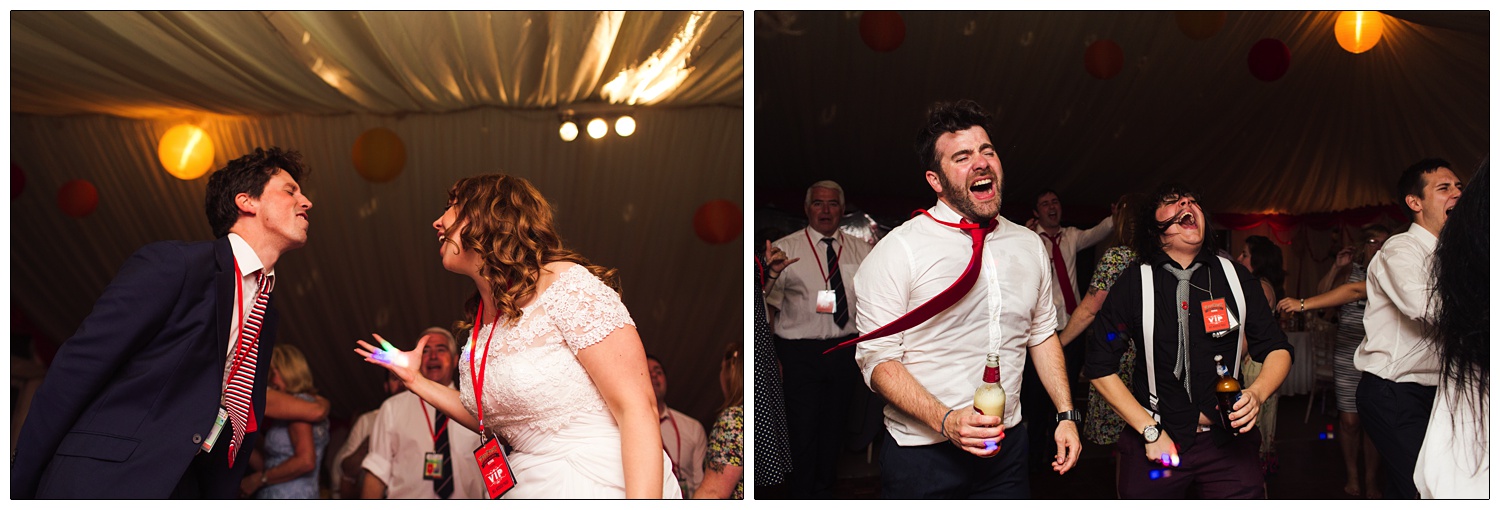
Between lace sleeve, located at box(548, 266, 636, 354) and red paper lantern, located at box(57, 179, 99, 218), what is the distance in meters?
4.67

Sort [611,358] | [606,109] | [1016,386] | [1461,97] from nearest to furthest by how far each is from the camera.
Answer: [611,358] < [1016,386] < [1461,97] < [606,109]

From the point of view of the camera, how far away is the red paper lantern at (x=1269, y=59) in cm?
373

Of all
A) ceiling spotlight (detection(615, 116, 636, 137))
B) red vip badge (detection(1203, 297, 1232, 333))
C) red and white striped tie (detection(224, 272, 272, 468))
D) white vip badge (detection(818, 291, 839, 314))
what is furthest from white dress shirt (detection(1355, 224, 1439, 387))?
ceiling spotlight (detection(615, 116, 636, 137))

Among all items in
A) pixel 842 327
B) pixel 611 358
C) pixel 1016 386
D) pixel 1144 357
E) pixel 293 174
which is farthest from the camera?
pixel 842 327

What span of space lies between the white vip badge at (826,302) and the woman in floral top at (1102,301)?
0.85 m

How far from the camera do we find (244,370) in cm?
A: 236

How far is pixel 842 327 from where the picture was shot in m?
3.93

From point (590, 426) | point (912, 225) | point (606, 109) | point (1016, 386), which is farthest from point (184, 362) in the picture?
point (606, 109)

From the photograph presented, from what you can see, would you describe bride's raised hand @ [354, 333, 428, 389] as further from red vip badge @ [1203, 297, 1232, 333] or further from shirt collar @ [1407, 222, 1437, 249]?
shirt collar @ [1407, 222, 1437, 249]

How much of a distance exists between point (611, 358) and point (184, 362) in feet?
3.09

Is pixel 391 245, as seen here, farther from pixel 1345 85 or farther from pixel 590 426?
pixel 1345 85

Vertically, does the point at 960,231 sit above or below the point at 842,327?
above

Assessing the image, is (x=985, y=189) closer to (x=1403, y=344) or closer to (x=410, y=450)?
(x=1403, y=344)

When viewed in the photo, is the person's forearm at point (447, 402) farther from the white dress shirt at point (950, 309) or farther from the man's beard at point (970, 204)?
the man's beard at point (970, 204)
